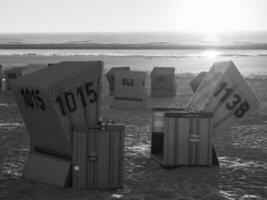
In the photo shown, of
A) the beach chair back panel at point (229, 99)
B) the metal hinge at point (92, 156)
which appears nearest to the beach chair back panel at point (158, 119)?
the beach chair back panel at point (229, 99)

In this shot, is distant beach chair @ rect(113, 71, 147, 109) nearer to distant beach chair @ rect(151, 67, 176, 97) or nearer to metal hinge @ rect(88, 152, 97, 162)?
distant beach chair @ rect(151, 67, 176, 97)

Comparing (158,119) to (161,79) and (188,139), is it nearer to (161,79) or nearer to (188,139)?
(188,139)

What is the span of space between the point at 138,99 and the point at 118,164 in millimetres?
12308

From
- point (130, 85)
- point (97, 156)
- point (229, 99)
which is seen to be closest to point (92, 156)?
point (97, 156)

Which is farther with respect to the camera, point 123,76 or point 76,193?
point 123,76

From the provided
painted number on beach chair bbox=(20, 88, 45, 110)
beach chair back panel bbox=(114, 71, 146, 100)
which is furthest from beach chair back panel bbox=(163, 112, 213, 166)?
beach chair back panel bbox=(114, 71, 146, 100)

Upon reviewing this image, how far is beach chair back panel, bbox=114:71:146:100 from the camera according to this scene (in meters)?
22.2

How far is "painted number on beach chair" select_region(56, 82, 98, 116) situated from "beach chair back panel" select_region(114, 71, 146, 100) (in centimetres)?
1181

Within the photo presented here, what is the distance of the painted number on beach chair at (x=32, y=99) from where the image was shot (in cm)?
962

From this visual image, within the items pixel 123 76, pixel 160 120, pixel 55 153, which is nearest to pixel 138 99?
pixel 123 76

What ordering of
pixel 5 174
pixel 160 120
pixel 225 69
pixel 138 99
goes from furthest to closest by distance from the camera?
1. pixel 138 99
2. pixel 160 120
3. pixel 225 69
4. pixel 5 174

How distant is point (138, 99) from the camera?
22.3 meters

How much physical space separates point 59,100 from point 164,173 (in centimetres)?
352

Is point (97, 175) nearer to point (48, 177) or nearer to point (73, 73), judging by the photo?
point (48, 177)
